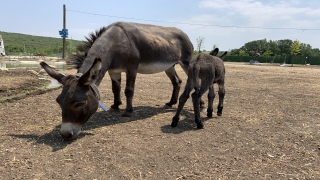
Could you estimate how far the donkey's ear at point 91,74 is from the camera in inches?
155

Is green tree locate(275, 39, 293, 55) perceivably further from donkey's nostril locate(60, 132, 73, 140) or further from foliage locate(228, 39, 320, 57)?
donkey's nostril locate(60, 132, 73, 140)

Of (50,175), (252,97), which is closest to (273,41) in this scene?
(252,97)

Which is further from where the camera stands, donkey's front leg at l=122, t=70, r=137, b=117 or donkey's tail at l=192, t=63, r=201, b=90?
donkey's front leg at l=122, t=70, r=137, b=117

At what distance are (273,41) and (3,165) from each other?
124530 mm

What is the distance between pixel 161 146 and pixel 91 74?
1609mm

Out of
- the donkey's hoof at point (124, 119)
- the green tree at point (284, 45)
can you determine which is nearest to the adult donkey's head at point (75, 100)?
the donkey's hoof at point (124, 119)

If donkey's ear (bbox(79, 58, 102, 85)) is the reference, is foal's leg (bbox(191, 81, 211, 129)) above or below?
below

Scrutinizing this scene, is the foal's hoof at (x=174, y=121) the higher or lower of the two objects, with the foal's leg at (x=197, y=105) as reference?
lower

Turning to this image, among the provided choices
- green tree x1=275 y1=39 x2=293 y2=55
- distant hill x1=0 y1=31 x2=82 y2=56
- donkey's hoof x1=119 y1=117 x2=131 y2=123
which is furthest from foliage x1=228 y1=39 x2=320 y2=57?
donkey's hoof x1=119 y1=117 x2=131 y2=123

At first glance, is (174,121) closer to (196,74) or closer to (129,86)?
(196,74)

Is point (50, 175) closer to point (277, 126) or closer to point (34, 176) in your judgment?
point (34, 176)

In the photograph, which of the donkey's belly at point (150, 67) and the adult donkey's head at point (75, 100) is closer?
the adult donkey's head at point (75, 100)

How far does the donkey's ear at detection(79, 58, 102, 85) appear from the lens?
155 inches

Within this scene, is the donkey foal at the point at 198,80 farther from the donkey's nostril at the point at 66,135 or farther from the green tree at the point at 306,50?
the green tree at the point at 306,50
